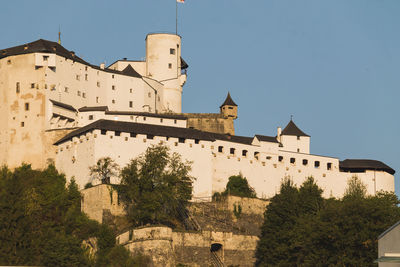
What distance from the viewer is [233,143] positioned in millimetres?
89750

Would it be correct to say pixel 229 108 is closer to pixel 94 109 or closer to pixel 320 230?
pixel 94 109

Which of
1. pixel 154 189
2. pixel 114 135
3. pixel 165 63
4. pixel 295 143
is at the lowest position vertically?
pixel 154 189

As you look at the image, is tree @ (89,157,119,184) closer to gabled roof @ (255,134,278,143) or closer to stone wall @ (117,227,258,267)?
stone wall @ (117,227,258,267)

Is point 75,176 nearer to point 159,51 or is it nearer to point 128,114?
point 128,114

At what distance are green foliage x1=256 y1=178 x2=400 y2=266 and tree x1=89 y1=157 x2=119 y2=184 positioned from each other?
1446 centimetres

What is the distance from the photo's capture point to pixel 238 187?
285 ft

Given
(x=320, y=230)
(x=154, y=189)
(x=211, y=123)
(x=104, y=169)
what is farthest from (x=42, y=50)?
(x=320, y=230)

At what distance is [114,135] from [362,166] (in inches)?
1082

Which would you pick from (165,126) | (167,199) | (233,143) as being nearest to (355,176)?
(233,143)

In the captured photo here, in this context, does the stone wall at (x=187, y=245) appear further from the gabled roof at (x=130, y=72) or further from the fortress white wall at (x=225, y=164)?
the gabled roof at (x=130, y=72)

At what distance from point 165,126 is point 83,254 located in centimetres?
2046

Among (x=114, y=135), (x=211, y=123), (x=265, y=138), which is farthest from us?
(x=211, y=123)

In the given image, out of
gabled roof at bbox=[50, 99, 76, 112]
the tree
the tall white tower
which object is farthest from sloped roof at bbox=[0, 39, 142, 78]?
the tree

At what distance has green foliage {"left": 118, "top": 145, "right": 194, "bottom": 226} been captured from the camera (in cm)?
7438
